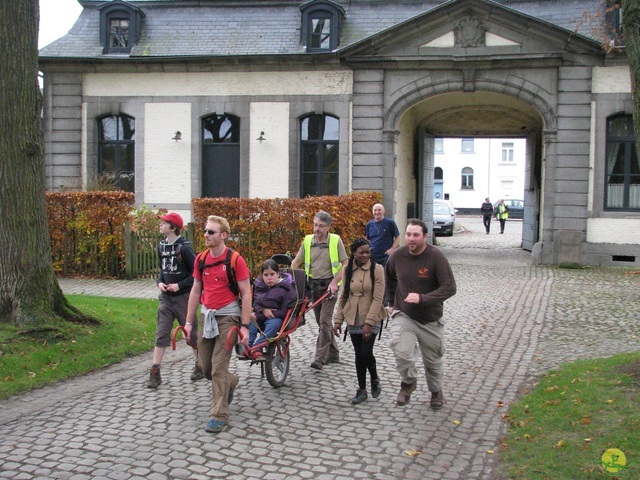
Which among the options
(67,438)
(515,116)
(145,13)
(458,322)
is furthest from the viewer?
(515,116)

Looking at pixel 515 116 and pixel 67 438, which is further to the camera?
Result: pixel 515 116

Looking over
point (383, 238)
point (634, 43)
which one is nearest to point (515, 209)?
point (383, 238)

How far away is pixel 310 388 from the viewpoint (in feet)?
23.6

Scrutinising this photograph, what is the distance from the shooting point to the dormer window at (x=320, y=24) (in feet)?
66.6

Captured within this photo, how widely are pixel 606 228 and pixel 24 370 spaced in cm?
1555

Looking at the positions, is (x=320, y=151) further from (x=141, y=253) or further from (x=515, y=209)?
(x=515, y=209)

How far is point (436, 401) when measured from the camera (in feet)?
21.7

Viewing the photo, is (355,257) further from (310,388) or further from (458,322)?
(458,322)

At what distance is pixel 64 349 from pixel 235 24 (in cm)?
1520

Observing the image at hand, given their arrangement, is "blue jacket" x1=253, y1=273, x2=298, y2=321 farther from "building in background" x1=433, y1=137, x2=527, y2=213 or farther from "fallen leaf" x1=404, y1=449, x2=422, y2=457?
"building in background" x1=433, y1=137, x2=527, y2=213

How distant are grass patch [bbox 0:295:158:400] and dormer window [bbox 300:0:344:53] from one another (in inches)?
490

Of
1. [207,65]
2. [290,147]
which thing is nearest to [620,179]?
[290,147]

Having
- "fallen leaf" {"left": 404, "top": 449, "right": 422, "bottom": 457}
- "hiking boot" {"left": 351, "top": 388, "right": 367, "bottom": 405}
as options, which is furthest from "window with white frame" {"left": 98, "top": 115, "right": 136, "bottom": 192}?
"fallen leaf" {"left": 404, "top": 449, "right": 422, "bottom": 457}

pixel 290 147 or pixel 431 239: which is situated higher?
pixel 290 147
